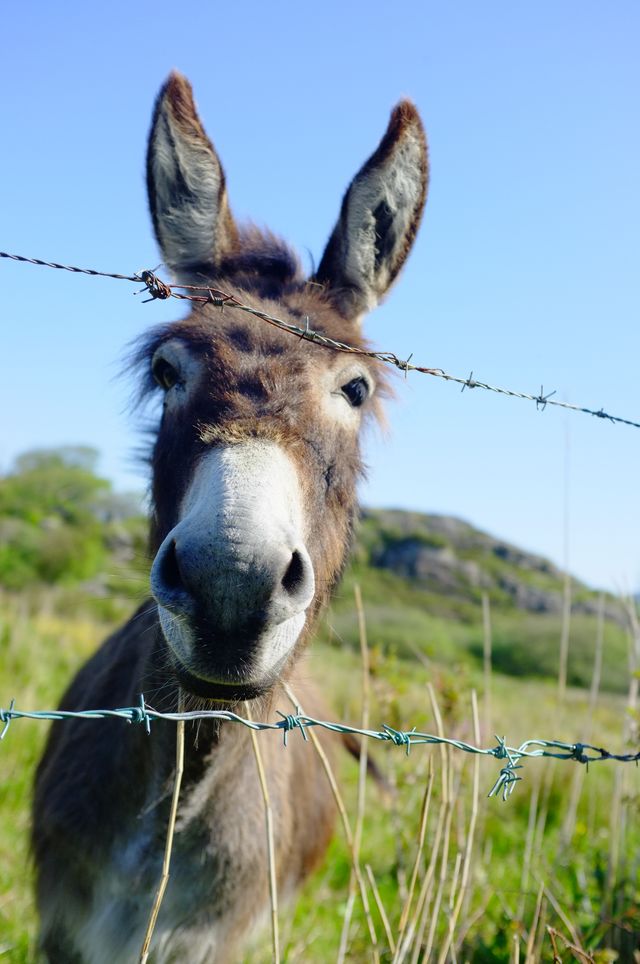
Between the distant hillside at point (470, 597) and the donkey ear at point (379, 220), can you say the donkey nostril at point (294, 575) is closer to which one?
the donkey ear at point (379, 220)

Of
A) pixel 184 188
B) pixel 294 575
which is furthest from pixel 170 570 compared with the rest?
pixel 184 188

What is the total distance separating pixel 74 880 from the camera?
9.46 ft

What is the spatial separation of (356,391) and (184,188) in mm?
1312

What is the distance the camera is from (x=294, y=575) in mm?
1929

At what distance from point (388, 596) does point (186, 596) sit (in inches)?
1763

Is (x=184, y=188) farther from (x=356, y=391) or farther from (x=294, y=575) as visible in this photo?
(x=294, y=575)

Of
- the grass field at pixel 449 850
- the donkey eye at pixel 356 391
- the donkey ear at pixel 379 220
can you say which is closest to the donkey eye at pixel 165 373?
the donkey eye at pixel 356 391

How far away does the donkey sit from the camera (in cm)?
189

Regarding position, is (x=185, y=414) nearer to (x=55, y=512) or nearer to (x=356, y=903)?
(x=356, y=903)

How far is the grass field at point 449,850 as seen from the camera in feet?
10.3

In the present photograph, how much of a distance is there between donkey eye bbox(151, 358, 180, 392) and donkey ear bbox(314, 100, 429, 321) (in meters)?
0.90

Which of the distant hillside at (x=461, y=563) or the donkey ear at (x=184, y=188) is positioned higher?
the distant hillside at (x=461, y=563)

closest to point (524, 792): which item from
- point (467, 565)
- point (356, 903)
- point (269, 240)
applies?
point (356, 903)

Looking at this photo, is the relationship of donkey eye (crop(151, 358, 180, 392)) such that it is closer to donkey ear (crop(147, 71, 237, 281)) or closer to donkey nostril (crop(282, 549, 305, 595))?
donkey ear (crop(147, 71, 237, 281))
